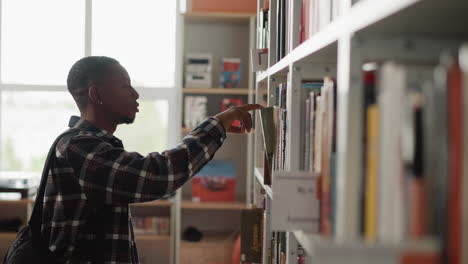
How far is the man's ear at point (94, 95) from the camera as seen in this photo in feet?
6.06

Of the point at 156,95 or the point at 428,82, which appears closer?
the point at 428,82

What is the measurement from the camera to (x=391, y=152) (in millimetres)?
570

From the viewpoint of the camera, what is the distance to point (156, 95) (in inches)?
174

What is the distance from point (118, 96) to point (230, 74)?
2239 mm

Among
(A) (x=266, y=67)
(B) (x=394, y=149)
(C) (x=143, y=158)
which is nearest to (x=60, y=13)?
(A) (x=266, y=67)

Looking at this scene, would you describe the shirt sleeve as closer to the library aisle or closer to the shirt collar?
the shirt collar

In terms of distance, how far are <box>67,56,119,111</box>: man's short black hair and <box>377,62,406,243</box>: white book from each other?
1.44 m

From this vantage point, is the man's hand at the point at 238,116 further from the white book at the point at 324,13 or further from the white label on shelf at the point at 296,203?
the white label on shelf at the point at 296,203

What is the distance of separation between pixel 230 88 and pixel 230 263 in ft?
4.29

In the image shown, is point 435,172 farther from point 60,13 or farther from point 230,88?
point 60,13

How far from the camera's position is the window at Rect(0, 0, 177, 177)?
441cm

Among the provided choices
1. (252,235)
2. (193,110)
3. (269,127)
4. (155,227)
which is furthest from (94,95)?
(155,227)

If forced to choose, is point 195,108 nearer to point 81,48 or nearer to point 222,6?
point 222,6

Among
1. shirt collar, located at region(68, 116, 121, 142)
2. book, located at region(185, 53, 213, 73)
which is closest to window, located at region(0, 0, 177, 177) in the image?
book, located at region(185, 53, 213, 73)
